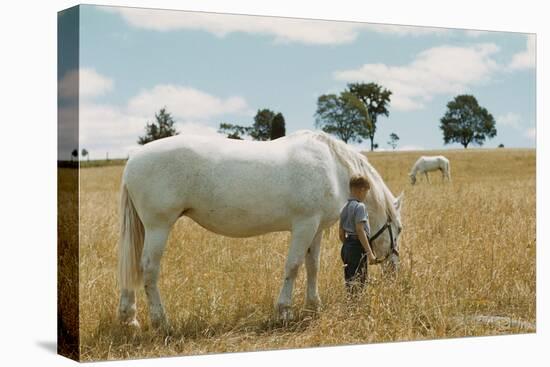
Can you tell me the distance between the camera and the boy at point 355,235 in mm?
7562

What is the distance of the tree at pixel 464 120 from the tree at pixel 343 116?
985 millimetres

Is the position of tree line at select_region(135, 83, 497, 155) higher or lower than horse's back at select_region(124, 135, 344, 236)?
higher

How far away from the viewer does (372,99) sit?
843cm

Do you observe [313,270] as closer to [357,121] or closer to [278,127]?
[278,127]

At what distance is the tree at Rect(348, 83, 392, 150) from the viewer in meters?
8.35

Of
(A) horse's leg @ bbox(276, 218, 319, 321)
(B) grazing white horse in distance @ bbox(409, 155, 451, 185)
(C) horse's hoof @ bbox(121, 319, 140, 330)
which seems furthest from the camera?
(B) grazing white horse in distance @ bbox(409, 155, 451, 185)

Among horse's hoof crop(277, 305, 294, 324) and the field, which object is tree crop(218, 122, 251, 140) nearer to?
the field

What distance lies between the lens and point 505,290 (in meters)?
8.57

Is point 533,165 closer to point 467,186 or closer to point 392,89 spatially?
point 467,186

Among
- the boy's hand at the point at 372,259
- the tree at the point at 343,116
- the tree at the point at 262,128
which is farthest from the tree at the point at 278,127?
the boy's hand at the point at 372,259

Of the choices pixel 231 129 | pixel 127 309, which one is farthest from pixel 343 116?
pixel 127 309

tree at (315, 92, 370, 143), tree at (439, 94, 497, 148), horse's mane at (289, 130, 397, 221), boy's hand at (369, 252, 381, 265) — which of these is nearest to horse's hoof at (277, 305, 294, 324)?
boy's hand at (369, 252, 381, 265)

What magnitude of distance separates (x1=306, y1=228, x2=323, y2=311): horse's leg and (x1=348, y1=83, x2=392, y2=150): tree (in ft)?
4.87

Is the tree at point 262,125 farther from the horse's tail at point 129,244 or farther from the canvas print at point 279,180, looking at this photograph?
the horse's tail at point 129,244
